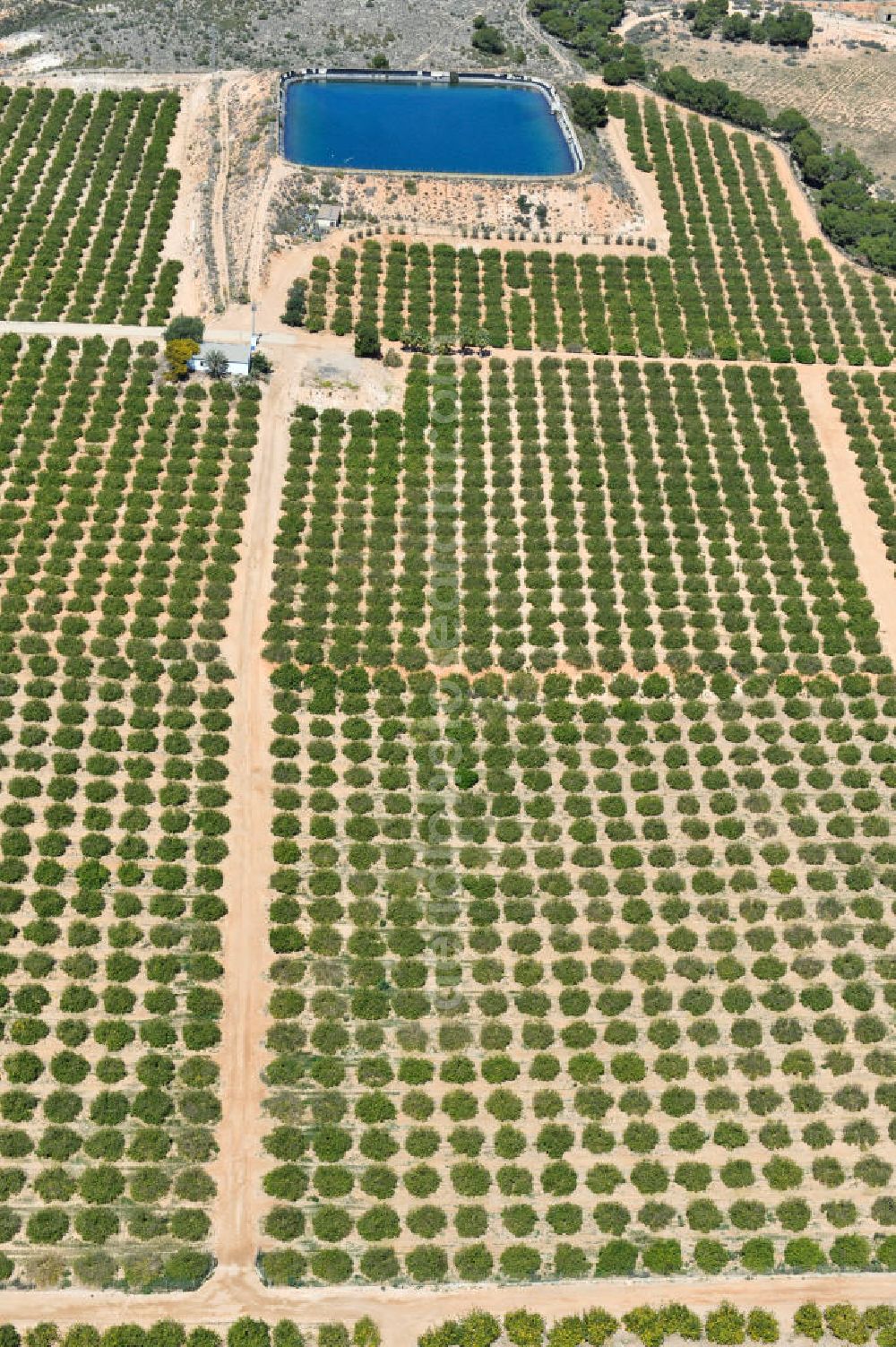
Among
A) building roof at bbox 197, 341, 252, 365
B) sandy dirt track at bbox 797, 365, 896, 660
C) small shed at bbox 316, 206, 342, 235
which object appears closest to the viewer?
sandy dirt track at bbox 797, 365, 896, 660

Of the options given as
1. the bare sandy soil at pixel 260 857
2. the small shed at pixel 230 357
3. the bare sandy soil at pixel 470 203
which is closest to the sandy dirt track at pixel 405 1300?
the bare sandy soil at pixel 260 857

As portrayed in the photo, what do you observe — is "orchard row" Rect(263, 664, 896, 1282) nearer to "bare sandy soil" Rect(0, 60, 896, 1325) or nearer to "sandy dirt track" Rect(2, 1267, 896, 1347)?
"sandy dirt track" Rect(2, 1267, 896, 1347)

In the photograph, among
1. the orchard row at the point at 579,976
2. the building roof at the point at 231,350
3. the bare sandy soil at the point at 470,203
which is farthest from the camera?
the bare sandy soil at the point at 470,203

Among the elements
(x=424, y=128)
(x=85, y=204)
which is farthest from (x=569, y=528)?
(x=85, y=204)

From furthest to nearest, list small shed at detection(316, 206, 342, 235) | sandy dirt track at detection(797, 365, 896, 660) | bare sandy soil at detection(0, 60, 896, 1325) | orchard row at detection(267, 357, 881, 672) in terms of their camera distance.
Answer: small shed at detection(316, 206, 342, 235) < sandy dirt track at detection(797, 365, 896, 660) < orchard row at detection(267, 357, 881, 672) < bare sandy soil at detection(0, 60, 896, 1325)

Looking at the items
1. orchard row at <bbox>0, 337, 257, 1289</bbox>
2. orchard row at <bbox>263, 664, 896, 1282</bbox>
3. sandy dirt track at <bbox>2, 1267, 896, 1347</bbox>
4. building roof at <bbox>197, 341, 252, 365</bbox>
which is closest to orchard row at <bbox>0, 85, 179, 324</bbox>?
building roof at <bbox>197, 341, 252, 365</bbox>

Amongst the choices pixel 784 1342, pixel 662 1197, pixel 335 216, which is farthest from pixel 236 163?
pixel 784 1342

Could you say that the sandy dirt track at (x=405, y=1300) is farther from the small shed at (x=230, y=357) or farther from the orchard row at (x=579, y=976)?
the small shed at (x=230, y=357)

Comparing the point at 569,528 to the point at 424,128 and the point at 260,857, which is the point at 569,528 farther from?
the point at 424,128
